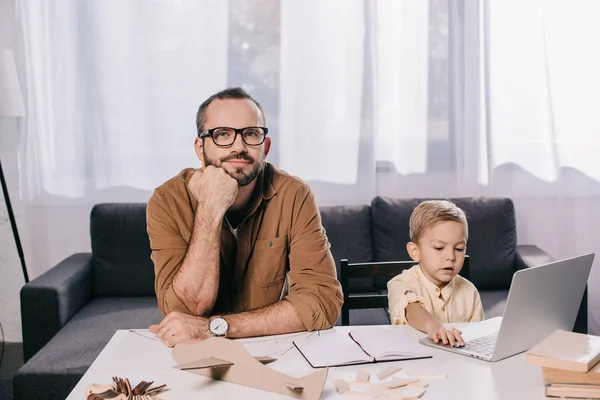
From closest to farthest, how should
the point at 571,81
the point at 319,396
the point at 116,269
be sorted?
the point at 319,396 → the point at 116,269 → the point at 571,81

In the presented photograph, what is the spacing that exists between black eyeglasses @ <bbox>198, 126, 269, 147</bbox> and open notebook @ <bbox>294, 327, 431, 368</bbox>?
585 millimetres

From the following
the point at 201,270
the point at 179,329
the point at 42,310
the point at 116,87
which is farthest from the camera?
the point at 116,87

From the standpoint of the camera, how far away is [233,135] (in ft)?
6.87

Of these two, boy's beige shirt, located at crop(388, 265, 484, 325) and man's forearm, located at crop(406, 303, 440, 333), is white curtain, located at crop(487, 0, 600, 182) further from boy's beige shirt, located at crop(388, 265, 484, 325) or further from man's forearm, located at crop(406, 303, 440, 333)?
man's forearm, located at crop(406, 303, 440, 333)

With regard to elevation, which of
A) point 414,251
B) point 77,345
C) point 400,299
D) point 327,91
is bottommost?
point 77,345

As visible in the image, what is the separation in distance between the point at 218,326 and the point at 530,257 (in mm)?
2031

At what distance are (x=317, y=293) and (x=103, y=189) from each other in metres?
2.08

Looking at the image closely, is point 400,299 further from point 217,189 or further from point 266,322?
point 217,189

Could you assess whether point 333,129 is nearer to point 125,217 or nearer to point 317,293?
point 125,217

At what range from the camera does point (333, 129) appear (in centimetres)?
380

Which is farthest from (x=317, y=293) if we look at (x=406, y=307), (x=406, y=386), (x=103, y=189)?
(x=103, y=189)

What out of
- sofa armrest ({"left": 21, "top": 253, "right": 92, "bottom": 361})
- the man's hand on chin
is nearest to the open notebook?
the man's hand on chin

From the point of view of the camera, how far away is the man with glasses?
200 cm

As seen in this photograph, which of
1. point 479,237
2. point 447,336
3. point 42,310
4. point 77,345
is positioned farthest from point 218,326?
point 479,237
